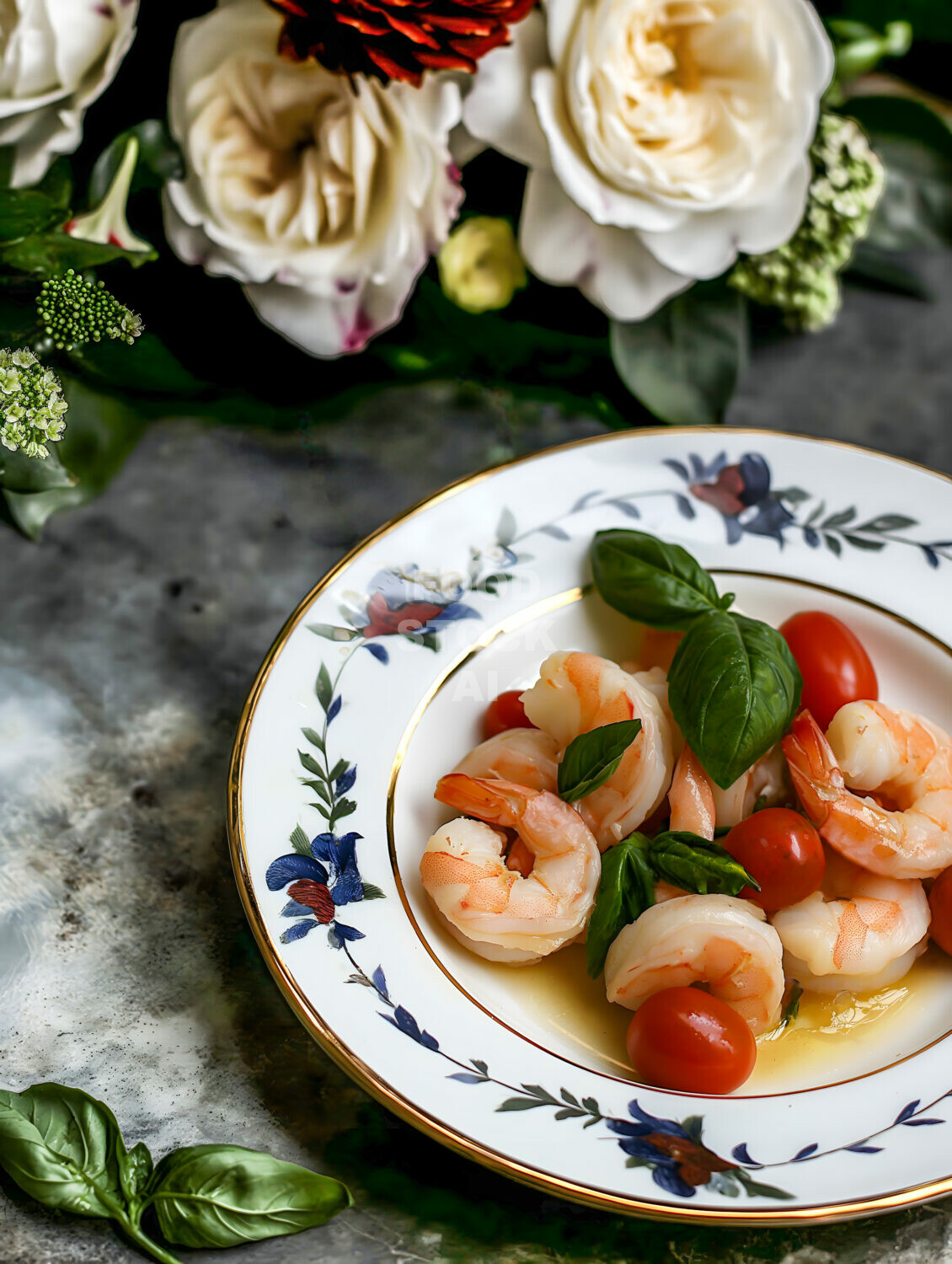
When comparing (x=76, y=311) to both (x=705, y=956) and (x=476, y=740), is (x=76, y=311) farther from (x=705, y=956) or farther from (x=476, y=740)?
(x=705, y=956)

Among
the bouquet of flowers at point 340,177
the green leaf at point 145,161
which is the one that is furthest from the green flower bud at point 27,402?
the green leaf at point 145,161

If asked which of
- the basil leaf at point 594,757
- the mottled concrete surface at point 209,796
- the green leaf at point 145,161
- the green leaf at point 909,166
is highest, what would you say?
the green leaf at point 909,166

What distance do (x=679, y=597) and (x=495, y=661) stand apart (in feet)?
0.73

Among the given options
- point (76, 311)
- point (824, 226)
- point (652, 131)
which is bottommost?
point (76, 311)

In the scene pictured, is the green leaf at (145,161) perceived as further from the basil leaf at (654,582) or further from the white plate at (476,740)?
the basil leaf at (654,582)

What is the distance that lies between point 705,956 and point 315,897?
0.36 metres

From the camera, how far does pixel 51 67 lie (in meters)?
1.28

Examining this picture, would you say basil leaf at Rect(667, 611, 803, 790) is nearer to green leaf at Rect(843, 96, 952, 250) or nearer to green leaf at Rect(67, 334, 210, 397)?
green leaf at Rect(67, 334, 210, 397)

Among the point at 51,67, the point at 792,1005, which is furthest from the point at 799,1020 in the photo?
the point at 51,67

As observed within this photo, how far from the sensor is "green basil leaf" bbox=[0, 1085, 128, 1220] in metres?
1.00

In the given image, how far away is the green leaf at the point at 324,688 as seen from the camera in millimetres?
1253

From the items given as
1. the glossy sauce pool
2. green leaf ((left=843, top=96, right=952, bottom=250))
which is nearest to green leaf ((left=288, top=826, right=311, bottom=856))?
the glossy sauce pool

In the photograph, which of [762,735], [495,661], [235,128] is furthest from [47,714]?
[762,735]

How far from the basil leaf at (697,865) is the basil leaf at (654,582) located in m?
0.27
